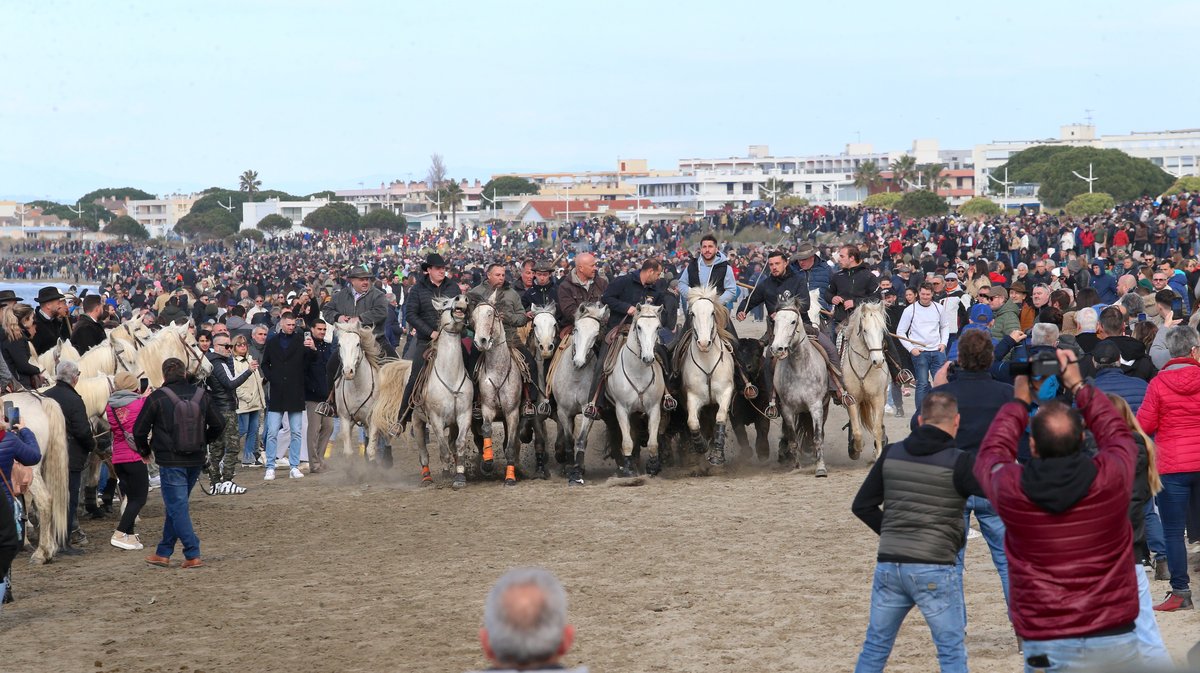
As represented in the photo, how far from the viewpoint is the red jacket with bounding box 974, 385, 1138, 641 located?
17.5 feet

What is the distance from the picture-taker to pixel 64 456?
11.5m

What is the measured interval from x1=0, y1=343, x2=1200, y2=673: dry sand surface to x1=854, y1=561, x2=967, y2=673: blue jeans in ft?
4.86

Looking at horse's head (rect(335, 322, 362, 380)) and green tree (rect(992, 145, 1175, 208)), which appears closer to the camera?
horse's head (rect(335, 322, 362, 380))

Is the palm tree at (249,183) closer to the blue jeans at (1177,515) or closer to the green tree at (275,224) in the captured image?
the green tree at (275,224)

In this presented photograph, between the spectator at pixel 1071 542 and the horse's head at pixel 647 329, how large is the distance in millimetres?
8533

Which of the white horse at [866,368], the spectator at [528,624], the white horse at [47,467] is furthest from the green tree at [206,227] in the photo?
the spectator at [528,624]

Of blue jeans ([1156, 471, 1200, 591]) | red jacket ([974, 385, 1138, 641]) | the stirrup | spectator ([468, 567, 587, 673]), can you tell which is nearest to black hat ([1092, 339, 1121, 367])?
blue jeans ([1156, 471, 1200, 591])

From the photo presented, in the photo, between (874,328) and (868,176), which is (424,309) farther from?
(868,176)

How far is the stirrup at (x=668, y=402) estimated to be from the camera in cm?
1460

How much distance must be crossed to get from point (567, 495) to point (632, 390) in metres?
1.30

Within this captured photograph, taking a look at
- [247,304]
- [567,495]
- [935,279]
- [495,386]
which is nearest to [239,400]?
[495,386]

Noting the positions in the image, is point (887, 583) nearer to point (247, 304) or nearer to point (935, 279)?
point (935, 279)

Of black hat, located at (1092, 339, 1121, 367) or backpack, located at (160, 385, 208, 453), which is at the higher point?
black hat, located at (1092, 339, 1121, 367)

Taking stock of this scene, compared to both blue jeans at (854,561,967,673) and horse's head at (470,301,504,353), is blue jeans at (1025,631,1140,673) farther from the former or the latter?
horse's head at (470,301,504,353)
